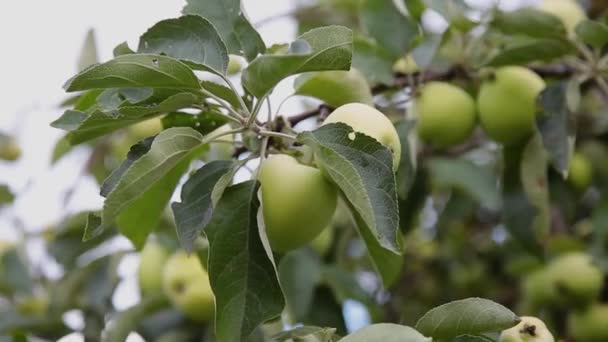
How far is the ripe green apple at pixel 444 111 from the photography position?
5.01ft

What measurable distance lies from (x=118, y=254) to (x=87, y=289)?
104 millimetres

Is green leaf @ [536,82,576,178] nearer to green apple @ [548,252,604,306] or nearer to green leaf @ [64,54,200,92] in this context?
green apple @ [548,252,604,306]

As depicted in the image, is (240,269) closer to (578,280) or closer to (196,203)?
(196,203)

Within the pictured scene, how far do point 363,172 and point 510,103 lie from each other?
58cm

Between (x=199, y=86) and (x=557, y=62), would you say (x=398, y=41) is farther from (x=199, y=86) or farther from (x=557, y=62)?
(x=199, y=86)

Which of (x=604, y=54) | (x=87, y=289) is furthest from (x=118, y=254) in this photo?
(x=604, y=54)

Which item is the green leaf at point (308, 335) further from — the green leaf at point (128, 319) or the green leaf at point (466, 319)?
the green leaf at point (128, 319)

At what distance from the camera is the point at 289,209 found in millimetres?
1045

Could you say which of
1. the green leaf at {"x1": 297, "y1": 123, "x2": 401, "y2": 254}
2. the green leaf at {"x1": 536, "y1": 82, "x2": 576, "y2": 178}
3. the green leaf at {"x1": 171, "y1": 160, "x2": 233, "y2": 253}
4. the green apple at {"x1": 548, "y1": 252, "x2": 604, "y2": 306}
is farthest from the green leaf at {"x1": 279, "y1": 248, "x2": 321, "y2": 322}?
the green leaf at {"x1": 297, "y1": 123, "x2": 401, "y2": 254}

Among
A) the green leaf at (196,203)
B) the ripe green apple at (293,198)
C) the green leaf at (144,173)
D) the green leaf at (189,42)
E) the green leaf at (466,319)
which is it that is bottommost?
the green leaf at (466,319)

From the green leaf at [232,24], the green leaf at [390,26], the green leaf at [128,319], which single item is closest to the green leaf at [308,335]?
the green leaf at [232,24]

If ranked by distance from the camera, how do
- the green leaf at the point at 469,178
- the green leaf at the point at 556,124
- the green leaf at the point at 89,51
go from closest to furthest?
1. the green leaf at the point at 556,124
2. the green leaf at the point at 89,51
3. the green leaf at the point at 469,178

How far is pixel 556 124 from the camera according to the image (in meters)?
1.43

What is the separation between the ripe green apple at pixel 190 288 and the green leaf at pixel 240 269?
0.61 metres
